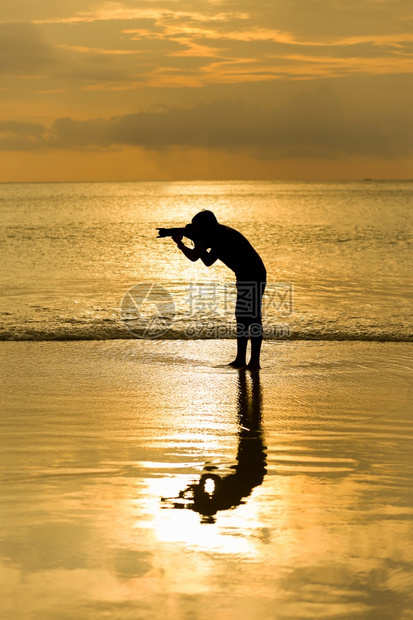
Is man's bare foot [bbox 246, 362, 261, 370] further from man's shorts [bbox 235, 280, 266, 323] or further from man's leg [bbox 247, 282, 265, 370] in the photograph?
man's shorts [bbox 235, 280, 266, 323]

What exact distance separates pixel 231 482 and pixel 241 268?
3492 mm

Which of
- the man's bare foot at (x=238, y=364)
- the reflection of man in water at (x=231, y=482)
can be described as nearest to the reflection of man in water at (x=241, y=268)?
the man's bare foot at (x=238, y=364)

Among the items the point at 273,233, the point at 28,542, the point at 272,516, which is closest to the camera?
the point at 28,542

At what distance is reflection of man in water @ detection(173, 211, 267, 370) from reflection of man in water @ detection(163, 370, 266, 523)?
6.64ft

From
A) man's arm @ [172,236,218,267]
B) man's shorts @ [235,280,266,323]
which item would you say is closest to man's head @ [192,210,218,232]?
man's arm @ [172,236,218,267]

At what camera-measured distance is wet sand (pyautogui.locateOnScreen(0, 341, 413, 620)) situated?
3084mm

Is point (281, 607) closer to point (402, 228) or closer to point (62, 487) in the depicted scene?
point (62, 487)

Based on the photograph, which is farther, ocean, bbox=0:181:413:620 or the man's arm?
the man's arm

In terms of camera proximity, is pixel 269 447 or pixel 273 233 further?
pixel 273 233

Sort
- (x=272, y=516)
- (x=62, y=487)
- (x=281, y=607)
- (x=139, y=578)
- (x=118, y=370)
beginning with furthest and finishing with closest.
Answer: (x=118, y=370)
(x=62, y=487)
(x=272, y=516)
(x=139, y=578)
(x=281, y=607)

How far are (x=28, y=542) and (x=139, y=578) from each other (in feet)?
2.11

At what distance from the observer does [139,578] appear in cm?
320

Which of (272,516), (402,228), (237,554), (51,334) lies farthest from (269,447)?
(402,228)

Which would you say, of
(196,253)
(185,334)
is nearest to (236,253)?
(196,253)
